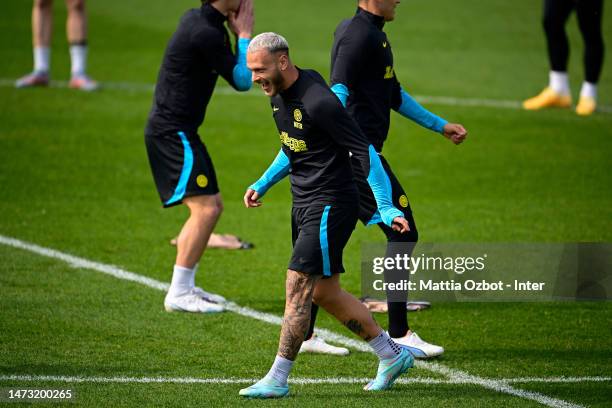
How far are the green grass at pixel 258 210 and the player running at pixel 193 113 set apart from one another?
591 mm

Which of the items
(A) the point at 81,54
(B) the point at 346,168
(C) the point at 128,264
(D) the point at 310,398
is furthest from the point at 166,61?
(A) the point at 81,54

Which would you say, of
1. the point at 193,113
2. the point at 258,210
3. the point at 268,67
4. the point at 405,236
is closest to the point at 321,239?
the point at 268,67

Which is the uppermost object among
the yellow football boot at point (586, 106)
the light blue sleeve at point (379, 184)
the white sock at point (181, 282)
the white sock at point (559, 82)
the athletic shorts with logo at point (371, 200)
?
the light blue sleeve at point (379, 184)

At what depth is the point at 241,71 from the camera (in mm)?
9297

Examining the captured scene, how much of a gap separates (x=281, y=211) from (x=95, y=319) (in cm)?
448

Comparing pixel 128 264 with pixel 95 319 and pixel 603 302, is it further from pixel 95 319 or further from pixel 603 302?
pixel 603 302

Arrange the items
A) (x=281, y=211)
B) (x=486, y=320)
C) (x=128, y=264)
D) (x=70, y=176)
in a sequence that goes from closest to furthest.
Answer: (x=486, y=320), (x=128, y=264), (x=281, y=211), (x=70, y=176)

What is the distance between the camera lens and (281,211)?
13016mm

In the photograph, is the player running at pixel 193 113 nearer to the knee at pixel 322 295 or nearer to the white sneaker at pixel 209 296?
the white sneaker at pixel 209 296

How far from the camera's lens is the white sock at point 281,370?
7.02 m

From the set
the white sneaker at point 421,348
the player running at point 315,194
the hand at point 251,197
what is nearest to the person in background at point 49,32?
the hand at point 251,197

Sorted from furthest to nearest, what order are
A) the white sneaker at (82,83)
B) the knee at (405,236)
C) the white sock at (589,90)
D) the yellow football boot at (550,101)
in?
the white sneaker at (82,83) → the yellow football boot at (550,101) → the white sock at (589,90) → the knee at (405,236)

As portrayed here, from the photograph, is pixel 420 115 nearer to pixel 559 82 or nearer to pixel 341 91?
pixel 341 91

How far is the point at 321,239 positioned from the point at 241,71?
2724mm
